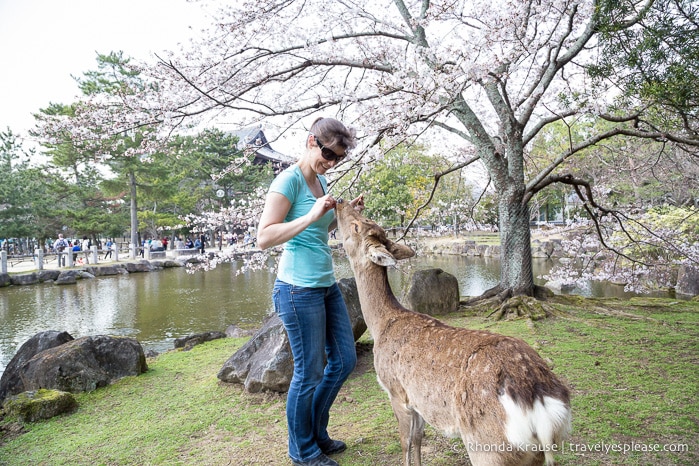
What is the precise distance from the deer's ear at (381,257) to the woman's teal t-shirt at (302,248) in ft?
0.86

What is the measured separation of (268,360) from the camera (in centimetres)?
419

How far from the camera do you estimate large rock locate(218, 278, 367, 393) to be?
408 cm

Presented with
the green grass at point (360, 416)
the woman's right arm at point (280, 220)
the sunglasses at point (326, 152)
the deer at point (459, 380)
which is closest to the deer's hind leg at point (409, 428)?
the deer at point (459, 380)

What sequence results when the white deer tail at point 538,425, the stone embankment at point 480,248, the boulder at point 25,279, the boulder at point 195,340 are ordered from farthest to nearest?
the stone embankment at point 480,248 < the boulder at point 25,279 < the boulder at point 195,340 < the white deer tail at point 538,425

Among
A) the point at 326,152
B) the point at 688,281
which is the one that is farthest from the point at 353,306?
the point at 688,281

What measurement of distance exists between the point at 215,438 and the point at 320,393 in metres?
1.28

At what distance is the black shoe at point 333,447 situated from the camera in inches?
109

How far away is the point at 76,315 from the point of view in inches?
467

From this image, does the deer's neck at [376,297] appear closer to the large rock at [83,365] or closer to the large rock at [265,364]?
the large rock at [265,364]

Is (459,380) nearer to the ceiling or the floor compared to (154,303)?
nearer to the ceiling

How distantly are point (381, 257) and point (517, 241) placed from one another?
5.51 m

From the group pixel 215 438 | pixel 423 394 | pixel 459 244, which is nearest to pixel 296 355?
pixel 423 394

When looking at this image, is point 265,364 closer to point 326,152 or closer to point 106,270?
point 326,152

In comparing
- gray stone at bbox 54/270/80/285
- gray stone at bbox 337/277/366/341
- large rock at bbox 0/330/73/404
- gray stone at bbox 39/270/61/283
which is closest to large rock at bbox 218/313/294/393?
gray stone at bbox 337/277/366/341
